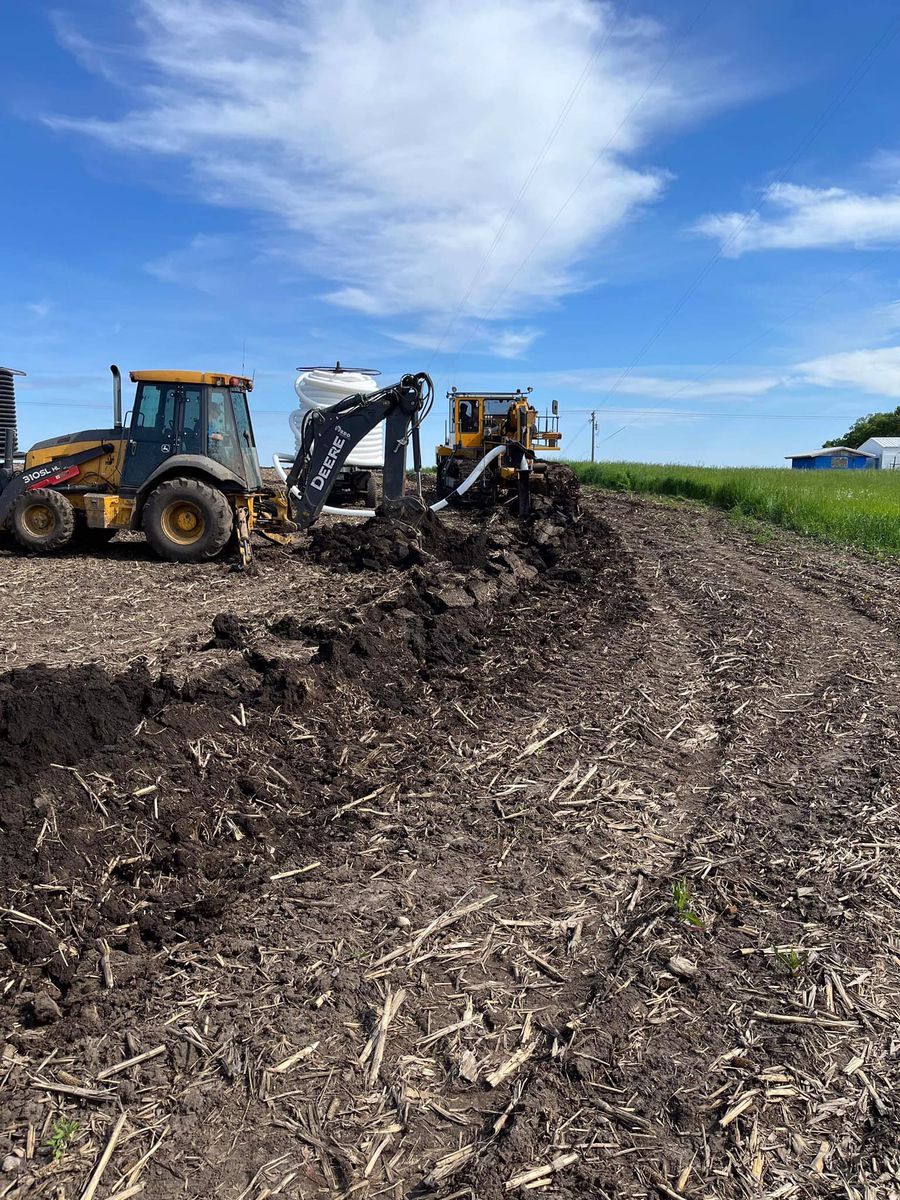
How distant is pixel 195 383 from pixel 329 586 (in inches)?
132

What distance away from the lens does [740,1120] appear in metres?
2.76

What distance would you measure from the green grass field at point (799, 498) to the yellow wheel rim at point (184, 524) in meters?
11.4

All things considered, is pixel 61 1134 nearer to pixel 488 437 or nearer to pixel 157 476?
pixel 157 476

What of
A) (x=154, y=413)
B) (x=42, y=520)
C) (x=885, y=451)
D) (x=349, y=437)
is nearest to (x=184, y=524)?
(x=154, y=413)

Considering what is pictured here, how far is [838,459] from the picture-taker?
7288 centimetres


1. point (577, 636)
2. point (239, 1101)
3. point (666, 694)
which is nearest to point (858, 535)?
point (577, 636)

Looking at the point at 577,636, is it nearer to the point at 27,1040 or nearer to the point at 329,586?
the point at 329,586

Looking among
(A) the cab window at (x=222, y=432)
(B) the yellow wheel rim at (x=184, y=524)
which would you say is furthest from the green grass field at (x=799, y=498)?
(B) the yellow wheel rim at (x=184, y=524)

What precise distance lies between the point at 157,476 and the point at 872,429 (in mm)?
84018

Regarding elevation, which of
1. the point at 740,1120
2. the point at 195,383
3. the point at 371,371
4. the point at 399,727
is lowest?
the point at 740,1120

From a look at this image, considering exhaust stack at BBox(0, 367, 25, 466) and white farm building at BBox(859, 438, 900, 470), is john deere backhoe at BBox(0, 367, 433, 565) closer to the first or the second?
exhaust stack at BBox(0, 367, 25, 466)

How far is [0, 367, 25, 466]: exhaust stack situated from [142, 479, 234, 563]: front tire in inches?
106

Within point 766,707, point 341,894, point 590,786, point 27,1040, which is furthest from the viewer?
point 766,707

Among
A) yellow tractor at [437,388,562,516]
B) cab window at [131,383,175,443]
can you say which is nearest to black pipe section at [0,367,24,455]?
cab window at [131,383,175,443]
